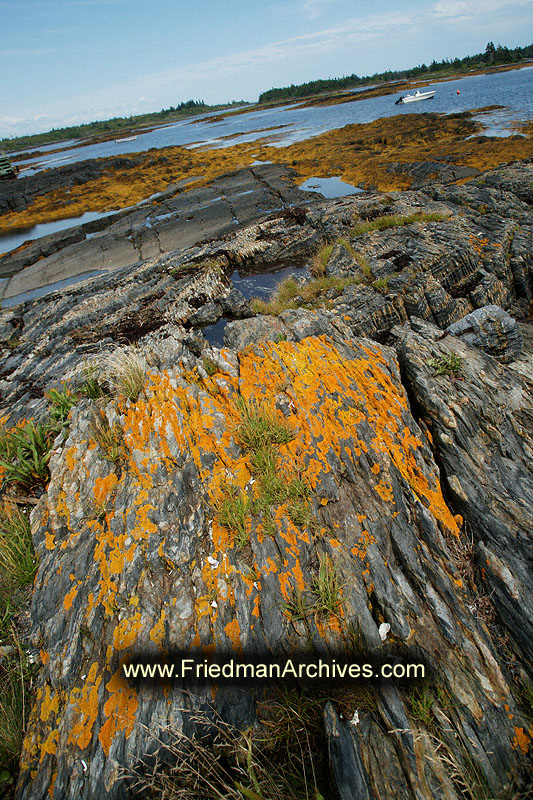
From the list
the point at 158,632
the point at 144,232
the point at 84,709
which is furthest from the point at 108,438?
the point at 144,232

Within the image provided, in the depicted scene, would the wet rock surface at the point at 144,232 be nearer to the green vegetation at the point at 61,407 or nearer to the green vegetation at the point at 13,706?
the green vegetation at the point at 61,407

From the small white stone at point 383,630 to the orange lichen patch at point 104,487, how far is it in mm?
3504

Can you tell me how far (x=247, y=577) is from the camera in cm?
360

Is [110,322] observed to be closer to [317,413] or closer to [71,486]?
[71,486]

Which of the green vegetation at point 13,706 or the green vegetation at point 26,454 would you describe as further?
the green vegetation at point 26,454

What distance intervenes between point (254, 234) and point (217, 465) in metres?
14.2

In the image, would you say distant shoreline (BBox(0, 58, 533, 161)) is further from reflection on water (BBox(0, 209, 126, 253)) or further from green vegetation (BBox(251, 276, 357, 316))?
green vegetation (BBox(251, 276, 357, 316))

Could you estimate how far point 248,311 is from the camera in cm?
1002

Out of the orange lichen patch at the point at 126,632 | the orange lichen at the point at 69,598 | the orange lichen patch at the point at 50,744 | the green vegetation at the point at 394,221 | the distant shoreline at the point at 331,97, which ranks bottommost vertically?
the orange lichen patch at the point at 50,744

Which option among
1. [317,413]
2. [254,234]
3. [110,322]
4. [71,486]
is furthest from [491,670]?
[254,234]

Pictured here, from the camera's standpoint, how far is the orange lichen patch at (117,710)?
2846 mm

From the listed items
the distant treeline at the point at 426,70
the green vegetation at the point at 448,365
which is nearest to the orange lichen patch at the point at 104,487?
the green vegetation at the point at 448,365

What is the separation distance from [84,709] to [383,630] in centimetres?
282

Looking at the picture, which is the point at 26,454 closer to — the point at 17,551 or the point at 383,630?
the point at 17,551
